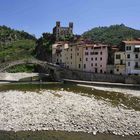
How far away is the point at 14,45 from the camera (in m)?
156

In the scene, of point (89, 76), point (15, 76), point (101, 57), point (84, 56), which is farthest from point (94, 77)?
point (15, 76)

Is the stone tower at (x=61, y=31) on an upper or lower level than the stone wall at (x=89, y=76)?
upper

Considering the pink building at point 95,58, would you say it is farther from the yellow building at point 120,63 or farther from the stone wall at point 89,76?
the stone wall at point 89,76

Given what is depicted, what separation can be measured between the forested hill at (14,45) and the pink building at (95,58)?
42.3 m

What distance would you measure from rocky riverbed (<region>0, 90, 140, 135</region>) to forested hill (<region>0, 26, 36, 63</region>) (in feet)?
251

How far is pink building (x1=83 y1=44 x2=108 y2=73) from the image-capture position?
78000 mm

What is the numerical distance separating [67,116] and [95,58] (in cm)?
4505

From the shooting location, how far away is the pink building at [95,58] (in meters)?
78.0

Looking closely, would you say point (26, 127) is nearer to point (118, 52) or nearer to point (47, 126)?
point (47, 126)

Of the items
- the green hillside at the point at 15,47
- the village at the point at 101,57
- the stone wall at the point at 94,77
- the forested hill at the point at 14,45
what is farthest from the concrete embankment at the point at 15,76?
the forested hill at the point at 14,45

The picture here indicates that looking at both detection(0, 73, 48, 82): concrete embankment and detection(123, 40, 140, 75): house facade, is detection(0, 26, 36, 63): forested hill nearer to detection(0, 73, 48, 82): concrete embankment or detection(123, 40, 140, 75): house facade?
→ detection(0, 73, 48, 82): concrete embankment

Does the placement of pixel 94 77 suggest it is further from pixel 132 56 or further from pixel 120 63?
pixel 132 56

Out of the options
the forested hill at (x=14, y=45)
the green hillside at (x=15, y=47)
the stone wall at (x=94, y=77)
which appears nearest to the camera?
the stone wall at (x=94, y=77)

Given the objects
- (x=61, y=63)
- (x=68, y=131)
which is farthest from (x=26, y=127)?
(x=61, y=63)
